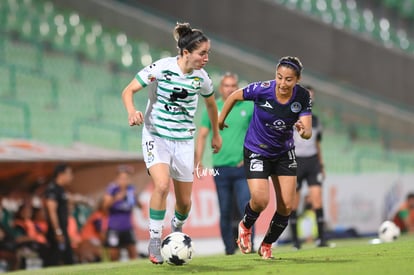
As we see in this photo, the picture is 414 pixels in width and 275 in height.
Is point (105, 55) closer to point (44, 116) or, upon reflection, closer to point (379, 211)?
point (44, 116)

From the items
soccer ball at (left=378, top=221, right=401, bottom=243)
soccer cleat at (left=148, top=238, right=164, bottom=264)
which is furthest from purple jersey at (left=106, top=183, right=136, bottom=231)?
soccer cleat at (left=148, top=238, right=164, bottom=264)

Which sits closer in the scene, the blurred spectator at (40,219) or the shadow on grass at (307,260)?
the shadow on grass at (307,260)

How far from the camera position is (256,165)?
415 inches

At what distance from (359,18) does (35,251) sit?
56.2 feet

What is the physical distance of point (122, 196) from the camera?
18.0 meters

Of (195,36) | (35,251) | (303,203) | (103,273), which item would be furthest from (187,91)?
(303,203)

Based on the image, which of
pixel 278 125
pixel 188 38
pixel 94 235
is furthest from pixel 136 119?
pixel 94 235

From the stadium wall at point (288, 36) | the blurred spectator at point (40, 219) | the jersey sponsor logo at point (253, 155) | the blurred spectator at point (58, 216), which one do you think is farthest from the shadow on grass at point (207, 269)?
the stadium wall at point (288, 36)

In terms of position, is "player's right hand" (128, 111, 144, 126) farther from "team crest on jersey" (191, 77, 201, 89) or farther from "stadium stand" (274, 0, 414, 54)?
"stadium stand" (274, 0, 414, 54)

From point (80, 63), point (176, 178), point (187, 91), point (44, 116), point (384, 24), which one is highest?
point (384, 24)

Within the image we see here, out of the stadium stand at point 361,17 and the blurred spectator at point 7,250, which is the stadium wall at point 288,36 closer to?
the stadium stand at point 361,17

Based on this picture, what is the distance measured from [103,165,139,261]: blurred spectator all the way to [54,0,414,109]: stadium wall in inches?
417

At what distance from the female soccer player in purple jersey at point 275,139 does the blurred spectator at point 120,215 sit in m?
7.44

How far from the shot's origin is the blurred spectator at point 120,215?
17984mm
